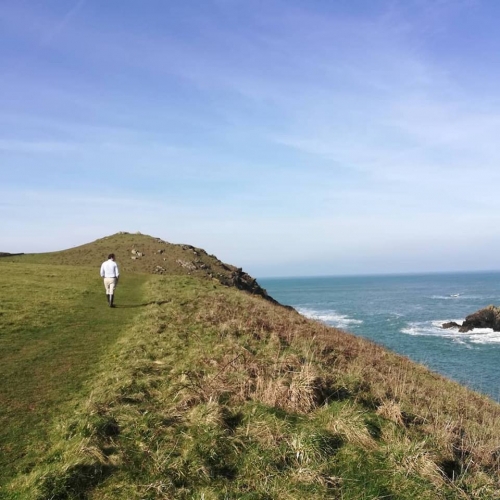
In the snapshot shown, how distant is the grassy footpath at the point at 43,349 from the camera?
817cm

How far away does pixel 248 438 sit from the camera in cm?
853

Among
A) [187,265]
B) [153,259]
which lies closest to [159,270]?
[153,259]

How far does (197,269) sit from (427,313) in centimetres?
5384

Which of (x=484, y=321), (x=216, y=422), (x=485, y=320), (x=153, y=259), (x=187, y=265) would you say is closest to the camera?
(x=216, y=422)

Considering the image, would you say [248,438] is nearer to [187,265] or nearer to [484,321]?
[187,265]

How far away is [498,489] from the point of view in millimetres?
7648

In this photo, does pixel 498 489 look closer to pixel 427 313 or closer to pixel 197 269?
pixel 197 269

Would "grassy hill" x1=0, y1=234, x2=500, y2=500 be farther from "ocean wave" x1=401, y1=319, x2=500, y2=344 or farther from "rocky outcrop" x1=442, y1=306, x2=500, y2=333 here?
"rocky outcrop" x1=442, y1=306, x2=500, y2=333

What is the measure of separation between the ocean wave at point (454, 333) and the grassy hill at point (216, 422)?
1582 inches

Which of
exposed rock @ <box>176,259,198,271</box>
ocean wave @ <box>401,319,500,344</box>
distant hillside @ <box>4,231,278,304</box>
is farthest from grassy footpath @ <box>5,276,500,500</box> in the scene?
ocean wave @ <box>401,319,500,344</box>

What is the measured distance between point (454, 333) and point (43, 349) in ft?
190

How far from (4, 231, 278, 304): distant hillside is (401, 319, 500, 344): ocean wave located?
2194 cm

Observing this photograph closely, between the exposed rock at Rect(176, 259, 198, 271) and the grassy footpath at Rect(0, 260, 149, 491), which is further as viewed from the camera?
the exposed rock at Rect(176, 259, 198, 271)

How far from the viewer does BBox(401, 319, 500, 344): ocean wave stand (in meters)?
53.9
